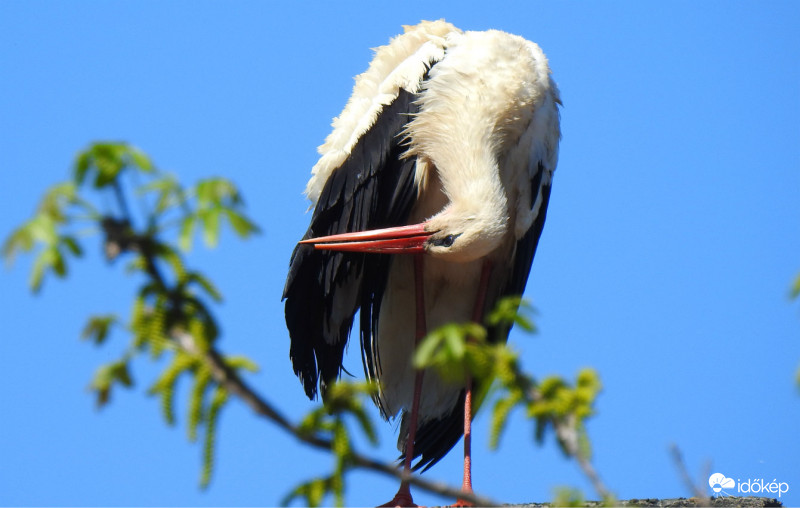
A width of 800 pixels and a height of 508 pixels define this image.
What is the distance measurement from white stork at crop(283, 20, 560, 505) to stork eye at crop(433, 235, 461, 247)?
0.04 feet

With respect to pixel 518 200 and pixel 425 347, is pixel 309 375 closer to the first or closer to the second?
pixel 518 200

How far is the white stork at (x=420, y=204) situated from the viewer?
18.2 feet

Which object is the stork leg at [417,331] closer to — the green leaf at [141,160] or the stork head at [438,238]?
the stork head at [438,238]

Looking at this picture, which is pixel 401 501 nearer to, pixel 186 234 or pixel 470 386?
pixel 470 386

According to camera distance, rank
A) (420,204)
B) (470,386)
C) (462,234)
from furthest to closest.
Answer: (470,386) → (420,204) → (462,234)

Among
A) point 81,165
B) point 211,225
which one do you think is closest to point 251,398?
point 211,225

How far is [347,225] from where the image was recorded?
5.84 metres

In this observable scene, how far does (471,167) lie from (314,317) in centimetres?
124

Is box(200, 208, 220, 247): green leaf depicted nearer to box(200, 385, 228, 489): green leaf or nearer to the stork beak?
box(200, 385, 228, 489): green leaf

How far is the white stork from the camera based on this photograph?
5.55 metres

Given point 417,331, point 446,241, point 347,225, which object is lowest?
point 417,331

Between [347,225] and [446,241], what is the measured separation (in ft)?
2.09

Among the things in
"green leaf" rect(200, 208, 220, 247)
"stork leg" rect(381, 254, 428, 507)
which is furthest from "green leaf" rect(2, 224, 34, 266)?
"stork leg" rect(381, 254, 428, 507)

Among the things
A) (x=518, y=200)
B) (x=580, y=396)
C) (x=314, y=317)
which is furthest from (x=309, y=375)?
(x=580, y=396)
